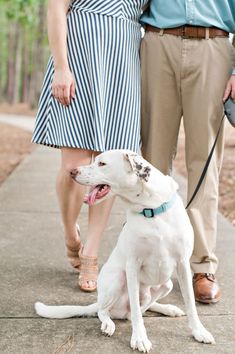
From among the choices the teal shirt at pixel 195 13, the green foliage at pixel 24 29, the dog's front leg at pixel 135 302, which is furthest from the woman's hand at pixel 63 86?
the green foliage at pixel 24 29

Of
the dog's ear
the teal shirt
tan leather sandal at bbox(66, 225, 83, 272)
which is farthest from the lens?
tan leather sandal at bbox(66, 225, 83, 272)

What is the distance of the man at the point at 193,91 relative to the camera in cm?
361

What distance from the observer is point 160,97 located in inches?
148

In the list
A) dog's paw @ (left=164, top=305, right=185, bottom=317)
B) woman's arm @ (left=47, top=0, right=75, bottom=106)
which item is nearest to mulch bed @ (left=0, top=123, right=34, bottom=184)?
woman's arm @ (left=47, top=0, right=75, bottom=106)

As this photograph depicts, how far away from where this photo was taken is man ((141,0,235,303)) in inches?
142

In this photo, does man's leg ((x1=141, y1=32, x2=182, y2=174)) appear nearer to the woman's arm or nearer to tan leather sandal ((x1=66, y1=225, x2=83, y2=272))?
the woman's arm

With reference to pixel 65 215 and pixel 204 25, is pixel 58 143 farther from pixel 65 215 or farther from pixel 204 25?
pixel 204 25

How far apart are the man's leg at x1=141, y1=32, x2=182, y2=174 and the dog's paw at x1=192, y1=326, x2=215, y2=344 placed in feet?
3.91

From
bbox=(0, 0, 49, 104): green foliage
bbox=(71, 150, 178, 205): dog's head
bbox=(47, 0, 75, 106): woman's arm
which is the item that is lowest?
bbox=(0, 0, 49, 104): green foliage

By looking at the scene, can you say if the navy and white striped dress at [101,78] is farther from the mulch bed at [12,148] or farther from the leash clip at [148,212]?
the mulch bed at [12,148]

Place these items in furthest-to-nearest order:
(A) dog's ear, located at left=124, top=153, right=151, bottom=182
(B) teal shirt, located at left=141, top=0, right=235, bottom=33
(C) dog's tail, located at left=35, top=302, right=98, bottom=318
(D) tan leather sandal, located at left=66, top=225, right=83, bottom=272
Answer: (D) tan leather sandal, located at left=66, top=225, right=83, bottom=272 → (B) teal shirt, located at left=141, top=0, right=235, bottom=33 → (C) dog's tail, located at left=35, top=302, right=98, bottom=318 → (A) dog's ear, located at left=124, top=153, right=151, bottom=182

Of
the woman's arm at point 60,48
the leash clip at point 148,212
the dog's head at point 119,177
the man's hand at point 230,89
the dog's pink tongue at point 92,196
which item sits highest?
the woman's arm at point 60,48

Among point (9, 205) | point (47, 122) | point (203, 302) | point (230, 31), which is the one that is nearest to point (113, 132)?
point (47, 122)

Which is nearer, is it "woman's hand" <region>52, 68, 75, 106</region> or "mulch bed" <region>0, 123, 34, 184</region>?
"woman's hand" <region>52, 68, 75, 106</region>
